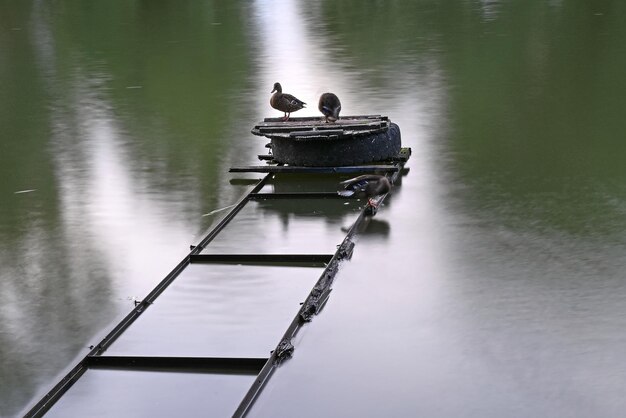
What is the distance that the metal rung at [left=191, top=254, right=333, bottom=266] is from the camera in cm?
447

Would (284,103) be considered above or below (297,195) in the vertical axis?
above

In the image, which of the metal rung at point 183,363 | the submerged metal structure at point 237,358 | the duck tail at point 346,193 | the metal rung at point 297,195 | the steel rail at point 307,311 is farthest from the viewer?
the metal rung at point 297,195

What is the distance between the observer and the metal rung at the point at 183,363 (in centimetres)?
342

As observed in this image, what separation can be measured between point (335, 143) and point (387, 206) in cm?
63

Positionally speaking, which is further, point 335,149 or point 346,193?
point 335,149

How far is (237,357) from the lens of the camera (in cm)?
344

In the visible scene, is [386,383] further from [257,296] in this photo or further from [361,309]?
[257,296]

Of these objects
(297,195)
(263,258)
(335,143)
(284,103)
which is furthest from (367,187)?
(284,103)

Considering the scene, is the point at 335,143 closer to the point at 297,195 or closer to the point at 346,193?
the point at 297,195

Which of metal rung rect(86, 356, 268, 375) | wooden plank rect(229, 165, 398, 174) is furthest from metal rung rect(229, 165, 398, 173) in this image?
metal rung rect(86, 356, 268, 375)

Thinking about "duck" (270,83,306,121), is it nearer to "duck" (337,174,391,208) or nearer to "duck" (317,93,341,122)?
"duck" (317,93,341,122)

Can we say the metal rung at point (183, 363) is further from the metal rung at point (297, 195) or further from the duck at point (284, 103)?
the duck at point (284, 103)

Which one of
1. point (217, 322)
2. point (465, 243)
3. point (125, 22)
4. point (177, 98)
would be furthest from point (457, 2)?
point (217, 322)

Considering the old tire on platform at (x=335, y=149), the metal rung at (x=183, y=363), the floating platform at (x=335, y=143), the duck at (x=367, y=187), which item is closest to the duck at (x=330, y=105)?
the floating platform at (x=335, y=143)
